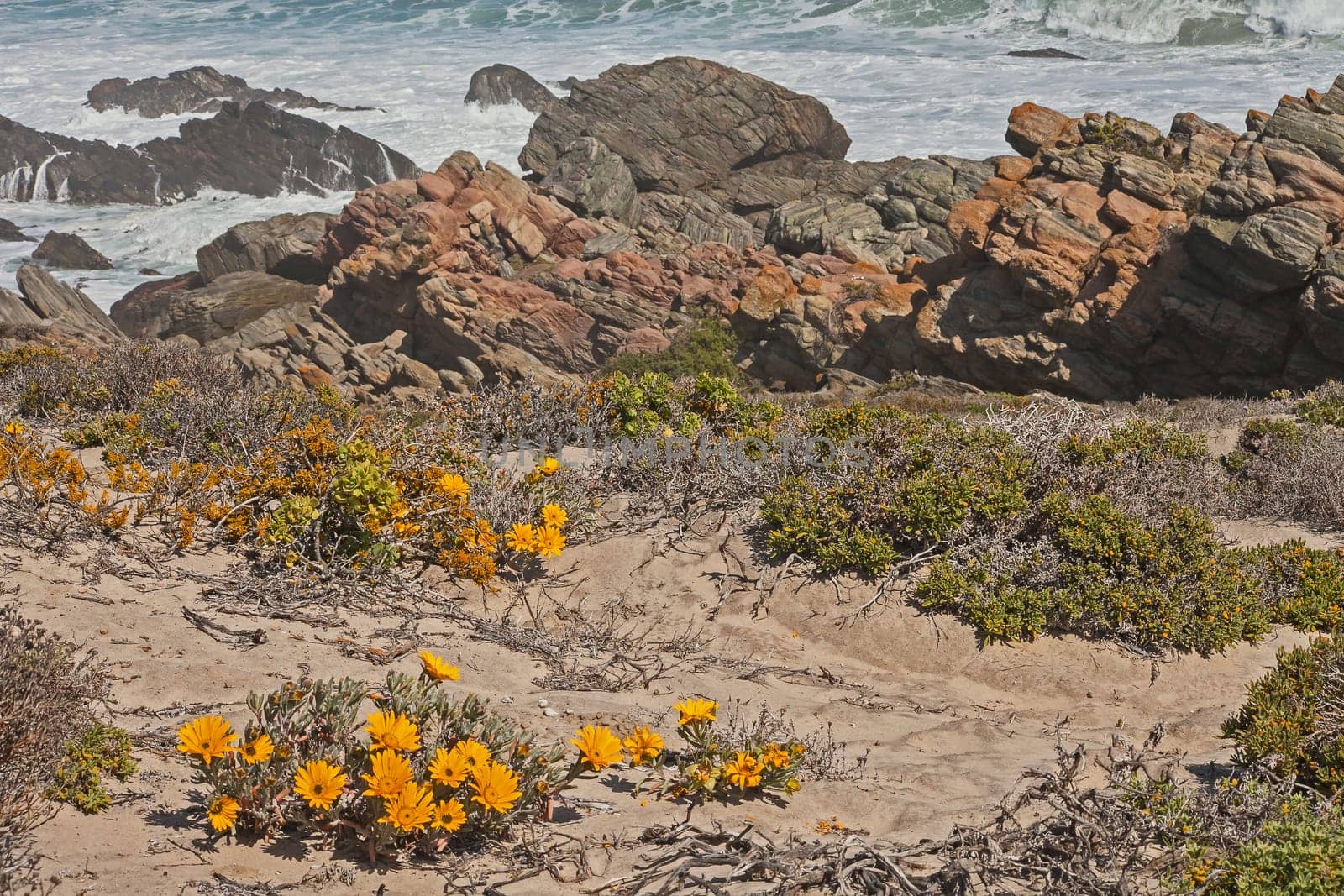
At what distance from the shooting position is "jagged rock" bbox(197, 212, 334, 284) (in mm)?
38438

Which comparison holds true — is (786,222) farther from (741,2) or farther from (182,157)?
(741,2)

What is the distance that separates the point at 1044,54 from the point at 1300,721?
59.4 meters

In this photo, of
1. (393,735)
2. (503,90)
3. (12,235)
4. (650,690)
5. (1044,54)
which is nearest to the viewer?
(393,735)

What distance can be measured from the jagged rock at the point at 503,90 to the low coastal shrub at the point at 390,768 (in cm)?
5417

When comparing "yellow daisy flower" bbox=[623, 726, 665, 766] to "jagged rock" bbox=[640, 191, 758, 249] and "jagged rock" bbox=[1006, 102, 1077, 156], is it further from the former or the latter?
"jagged rock" bbox=[640, 191, 758, 249]

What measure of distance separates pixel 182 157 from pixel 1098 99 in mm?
42254

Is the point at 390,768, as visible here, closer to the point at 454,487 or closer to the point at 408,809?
the point at 408,809

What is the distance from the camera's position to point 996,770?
4.50 m

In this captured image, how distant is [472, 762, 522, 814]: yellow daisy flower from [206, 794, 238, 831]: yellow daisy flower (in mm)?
711

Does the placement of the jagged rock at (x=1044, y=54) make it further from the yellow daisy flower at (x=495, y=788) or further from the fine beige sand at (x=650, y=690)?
the yellow daisy flower at (x=495, y=788)

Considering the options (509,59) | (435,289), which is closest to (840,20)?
(509,59)

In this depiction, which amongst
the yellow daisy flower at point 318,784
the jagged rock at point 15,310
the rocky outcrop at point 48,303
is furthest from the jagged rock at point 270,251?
the yellow daisy flower at point 318,784

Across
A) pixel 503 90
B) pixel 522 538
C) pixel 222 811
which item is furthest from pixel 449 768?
pixel 503 90

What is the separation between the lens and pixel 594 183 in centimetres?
3553
